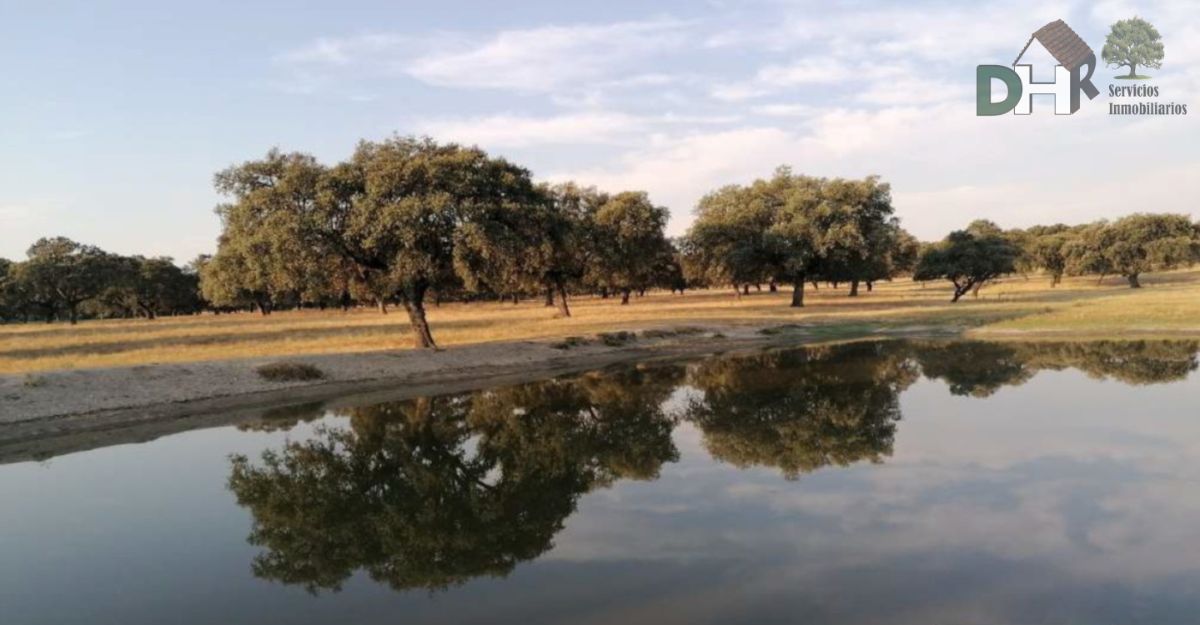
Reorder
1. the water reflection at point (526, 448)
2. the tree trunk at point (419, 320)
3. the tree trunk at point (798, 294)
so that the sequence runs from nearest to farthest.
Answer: the water reflection at point (526, 448)
the tree trunk at point (419, 320)
the tree trunk at point (798, 294)

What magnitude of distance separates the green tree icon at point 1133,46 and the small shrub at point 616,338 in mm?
41905

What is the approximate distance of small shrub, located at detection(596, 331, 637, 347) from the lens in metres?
44.1

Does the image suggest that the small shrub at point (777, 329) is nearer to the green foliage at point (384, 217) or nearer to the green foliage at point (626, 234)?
the green foliage at point (626, 234)

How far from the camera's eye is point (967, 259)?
76062 mm

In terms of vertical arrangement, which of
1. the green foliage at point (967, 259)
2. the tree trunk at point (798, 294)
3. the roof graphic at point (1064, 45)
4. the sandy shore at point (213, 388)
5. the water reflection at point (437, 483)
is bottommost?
the water reflection at point (437, 483)

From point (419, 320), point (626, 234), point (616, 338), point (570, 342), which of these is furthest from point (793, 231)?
point (419, 320)

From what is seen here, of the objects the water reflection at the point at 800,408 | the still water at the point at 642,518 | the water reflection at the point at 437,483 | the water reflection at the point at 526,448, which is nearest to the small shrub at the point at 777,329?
the water reflection at the point at 800,408

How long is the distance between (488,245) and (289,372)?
9929 mm

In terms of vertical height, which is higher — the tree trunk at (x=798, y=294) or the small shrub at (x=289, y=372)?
the tree trunk at (x=798, y=294)

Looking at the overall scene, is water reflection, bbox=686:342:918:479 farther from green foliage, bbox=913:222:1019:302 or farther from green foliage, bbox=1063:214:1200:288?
green foliage, bbox=1063:214:1200:288

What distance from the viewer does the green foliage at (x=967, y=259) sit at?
2985 inches

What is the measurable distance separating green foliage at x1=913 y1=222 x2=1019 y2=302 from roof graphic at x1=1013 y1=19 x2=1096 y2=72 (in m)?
29.8

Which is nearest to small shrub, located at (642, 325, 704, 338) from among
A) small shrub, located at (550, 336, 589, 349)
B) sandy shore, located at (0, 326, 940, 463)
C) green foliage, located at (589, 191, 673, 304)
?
small shrub, located at (550, 336, 589, 349)

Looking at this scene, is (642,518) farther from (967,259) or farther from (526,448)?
(967,259)
